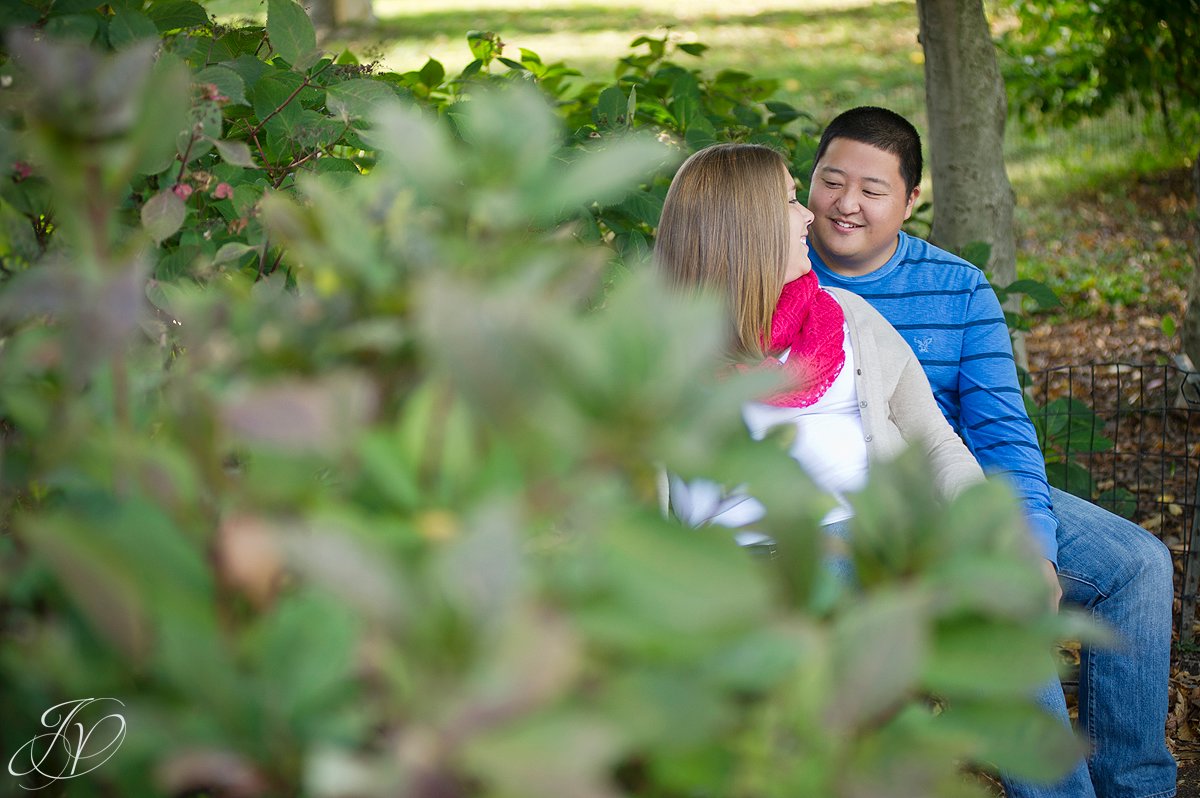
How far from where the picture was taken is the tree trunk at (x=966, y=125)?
3.69 metres

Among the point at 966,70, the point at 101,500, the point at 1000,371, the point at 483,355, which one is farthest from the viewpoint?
the point at 966,70

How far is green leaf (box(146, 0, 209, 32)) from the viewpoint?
5.29 ft

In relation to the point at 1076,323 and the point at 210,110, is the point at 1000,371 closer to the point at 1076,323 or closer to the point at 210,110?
the point at 210,110

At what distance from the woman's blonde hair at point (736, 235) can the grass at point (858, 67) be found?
2.45 ft

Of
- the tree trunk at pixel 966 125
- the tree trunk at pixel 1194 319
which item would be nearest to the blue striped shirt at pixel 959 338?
the tree trunk at pixel 966 125

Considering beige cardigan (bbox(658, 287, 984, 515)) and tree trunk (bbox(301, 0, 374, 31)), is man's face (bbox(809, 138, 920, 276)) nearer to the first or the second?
beige cardigan (bbox(658, 287, 984, 515))

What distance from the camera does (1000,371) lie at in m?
2.53

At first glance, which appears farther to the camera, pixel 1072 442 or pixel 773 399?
pixel 1072 442

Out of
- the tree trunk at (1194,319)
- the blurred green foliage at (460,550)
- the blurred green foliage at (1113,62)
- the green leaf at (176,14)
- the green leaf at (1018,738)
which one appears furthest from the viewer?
the blurred green foliage at (1113,62)

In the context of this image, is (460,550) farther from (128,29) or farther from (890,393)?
(890,393)

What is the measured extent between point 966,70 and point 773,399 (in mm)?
2124

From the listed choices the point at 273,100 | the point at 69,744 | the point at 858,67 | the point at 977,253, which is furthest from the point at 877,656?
the point at 858,67

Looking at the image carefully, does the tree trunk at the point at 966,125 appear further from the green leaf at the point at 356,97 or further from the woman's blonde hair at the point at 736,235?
the green leaf at the point at 356,97

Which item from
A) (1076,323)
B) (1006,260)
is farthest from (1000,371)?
(1076,323)
